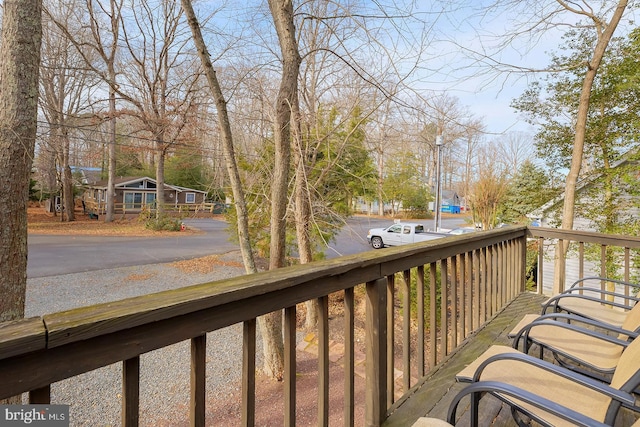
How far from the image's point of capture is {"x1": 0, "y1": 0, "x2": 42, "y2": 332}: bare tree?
289 centimetres

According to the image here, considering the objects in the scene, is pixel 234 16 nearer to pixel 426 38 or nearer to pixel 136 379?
pixel 426 38

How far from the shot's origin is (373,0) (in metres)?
3.48

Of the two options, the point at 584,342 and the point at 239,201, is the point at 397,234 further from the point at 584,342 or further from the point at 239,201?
the point at 584,342

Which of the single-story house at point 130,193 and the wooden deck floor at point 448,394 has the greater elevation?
the single-story house at point 130,193

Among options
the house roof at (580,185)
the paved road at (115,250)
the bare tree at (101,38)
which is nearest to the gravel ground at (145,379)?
the paved road at (115,250)

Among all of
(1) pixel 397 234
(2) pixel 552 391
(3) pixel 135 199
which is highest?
(3) pixel 135 199

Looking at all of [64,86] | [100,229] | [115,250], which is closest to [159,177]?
[100,229]

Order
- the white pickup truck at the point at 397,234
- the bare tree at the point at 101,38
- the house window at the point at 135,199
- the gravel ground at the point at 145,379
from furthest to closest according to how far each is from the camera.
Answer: the house window at the point at 135,199 < the white pickup truck at the point at 397,234 < the bare tree at the point at 101,38 < the gravel ground at the point at 145,379

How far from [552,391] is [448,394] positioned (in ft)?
1.56

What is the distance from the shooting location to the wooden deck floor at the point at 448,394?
4.79 feet

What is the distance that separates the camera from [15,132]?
2922 millimetres

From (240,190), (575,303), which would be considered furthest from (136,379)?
(240,190)

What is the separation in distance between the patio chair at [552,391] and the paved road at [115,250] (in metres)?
6.54

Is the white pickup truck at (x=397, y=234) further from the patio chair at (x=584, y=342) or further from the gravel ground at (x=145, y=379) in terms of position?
the patio chair at (x=584, y=342)
